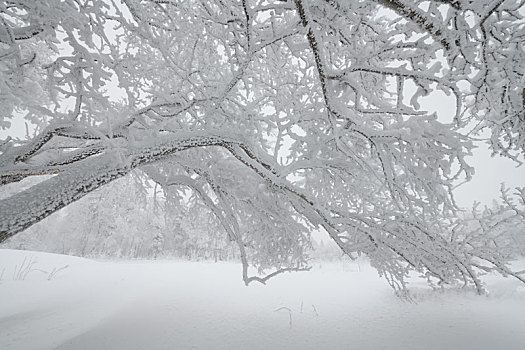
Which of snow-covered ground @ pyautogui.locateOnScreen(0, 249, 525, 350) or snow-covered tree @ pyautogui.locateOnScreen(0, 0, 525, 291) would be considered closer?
snow-covered tree @ pyautogui.locateOnScreen(0, 0, 525, 291)

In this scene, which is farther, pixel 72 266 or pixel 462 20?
pixel 72 266

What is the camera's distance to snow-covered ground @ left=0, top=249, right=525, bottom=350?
130 inches

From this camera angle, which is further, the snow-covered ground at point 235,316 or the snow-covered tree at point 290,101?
the snow-covered ground at point 235,316

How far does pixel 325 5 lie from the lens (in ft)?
5.27

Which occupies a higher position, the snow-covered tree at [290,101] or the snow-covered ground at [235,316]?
the snow-covered tree at [290,101]

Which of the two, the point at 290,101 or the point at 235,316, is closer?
the point at 290,101

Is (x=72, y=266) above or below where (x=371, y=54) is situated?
below

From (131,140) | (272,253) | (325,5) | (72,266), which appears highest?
(325,5)

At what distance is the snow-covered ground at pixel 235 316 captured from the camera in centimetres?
331

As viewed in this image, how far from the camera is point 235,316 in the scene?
172 inches

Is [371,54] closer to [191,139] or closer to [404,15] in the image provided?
[404,15]

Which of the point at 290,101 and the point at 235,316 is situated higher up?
the point at 290,101

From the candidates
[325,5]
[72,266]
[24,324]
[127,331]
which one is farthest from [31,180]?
[325,5]

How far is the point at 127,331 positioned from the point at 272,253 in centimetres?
242
